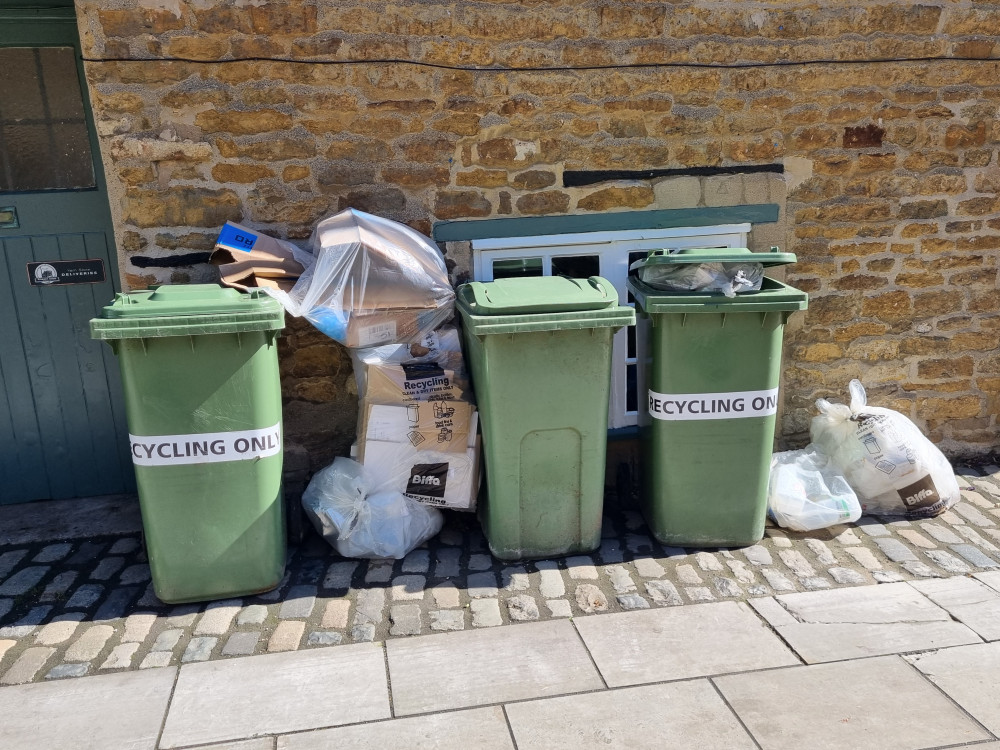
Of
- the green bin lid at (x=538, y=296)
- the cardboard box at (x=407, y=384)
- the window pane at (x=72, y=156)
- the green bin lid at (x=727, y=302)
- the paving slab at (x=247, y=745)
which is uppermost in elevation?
the window pane at (x=72, y=156)

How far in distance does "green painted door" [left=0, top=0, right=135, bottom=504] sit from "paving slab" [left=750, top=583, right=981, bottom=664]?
12.5ft

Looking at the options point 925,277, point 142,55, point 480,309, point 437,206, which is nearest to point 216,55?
point 142,55

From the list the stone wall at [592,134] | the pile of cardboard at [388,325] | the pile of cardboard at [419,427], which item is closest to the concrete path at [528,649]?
the pile of cardboard at [419,427]

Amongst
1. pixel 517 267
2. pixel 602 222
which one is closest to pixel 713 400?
pixel 602 222

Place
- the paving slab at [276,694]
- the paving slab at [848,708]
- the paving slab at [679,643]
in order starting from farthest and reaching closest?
the paving slab at [679,643] < the paving slab at [276,694] < the paving slab at [848,708]

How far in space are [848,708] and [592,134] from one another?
3105 millimetres

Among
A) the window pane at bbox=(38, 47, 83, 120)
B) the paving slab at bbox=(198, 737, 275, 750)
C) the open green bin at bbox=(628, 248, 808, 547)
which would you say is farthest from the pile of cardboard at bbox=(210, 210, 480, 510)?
the paving slab at bbox=(198, 737, 275, 750)

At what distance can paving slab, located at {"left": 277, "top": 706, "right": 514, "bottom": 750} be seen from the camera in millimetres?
2648

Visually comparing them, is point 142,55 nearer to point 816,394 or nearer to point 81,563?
point 81,563

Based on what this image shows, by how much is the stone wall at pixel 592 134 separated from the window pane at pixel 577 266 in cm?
28

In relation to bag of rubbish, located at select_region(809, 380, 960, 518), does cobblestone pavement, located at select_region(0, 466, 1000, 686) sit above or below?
below

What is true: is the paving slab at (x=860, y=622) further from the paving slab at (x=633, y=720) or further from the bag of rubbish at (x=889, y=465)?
the bag of rubbish at (x=889, y=465)

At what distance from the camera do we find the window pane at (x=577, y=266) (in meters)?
4.57

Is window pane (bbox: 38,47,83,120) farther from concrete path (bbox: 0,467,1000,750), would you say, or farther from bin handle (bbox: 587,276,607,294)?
bin handle (bbox: 587,276,607,294)
